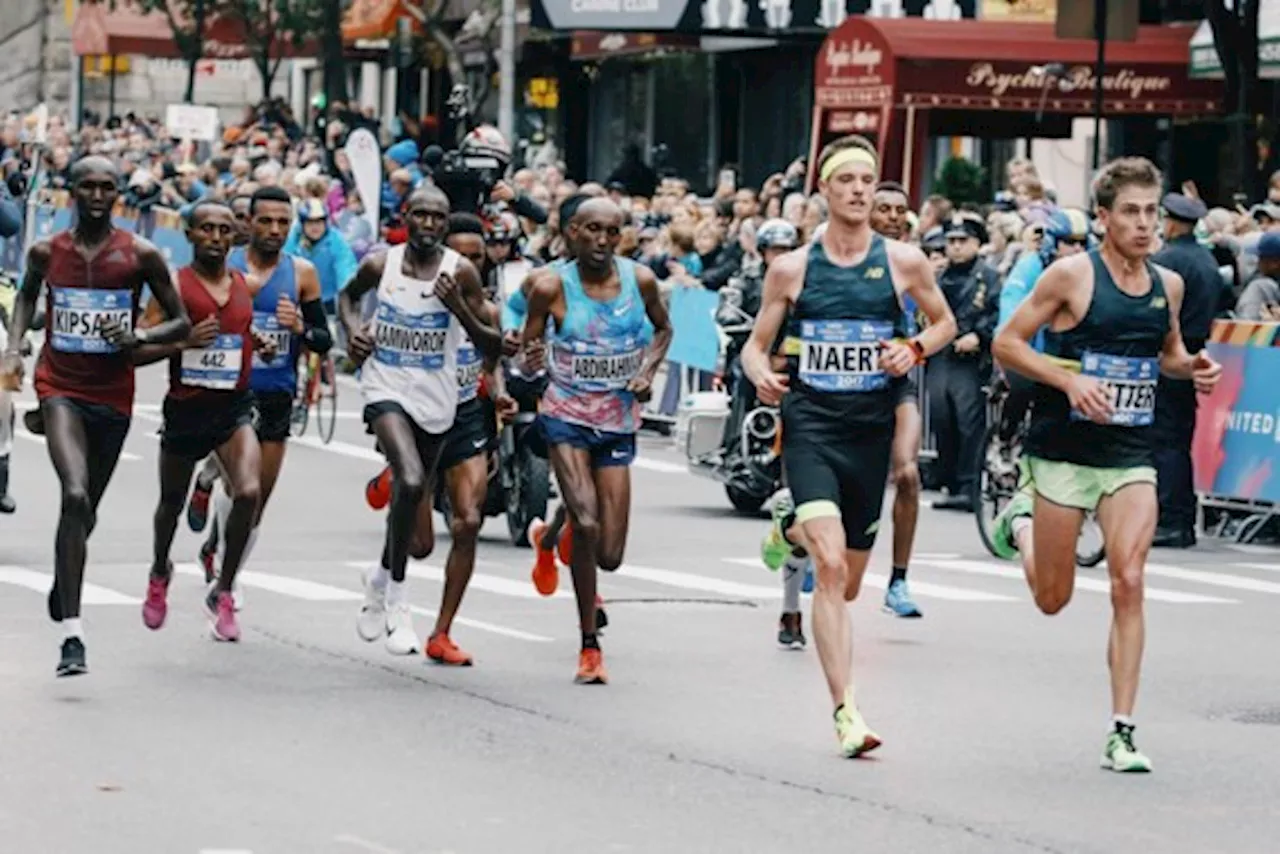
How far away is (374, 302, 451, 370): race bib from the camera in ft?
45.3

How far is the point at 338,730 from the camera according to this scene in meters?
11.7

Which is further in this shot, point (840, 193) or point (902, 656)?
point (902, 656)

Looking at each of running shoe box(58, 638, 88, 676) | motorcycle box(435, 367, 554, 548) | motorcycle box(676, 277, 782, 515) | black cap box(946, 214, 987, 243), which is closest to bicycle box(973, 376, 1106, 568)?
motorcycle box(676, 277, 782, 515)

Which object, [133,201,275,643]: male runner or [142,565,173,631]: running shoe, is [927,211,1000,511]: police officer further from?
[142,565,173,631]: running shoe

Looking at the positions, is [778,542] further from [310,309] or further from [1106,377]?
[310,309]

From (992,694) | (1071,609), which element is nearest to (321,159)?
(1071,609)

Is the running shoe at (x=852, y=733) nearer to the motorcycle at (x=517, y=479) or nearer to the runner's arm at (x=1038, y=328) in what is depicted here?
the runner's arm at (x=1038, y=328)

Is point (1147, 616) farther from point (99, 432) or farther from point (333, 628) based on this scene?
point (99, 432)

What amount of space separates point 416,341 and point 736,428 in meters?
7.89

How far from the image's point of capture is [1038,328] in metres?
11.5

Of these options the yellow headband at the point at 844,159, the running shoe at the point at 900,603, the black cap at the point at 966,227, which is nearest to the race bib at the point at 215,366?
the yellow headband at the point at 844,159

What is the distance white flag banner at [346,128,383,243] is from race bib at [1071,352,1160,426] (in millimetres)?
21711

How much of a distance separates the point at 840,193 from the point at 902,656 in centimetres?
301

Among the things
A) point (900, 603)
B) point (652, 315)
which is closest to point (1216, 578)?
point (900, 603)
